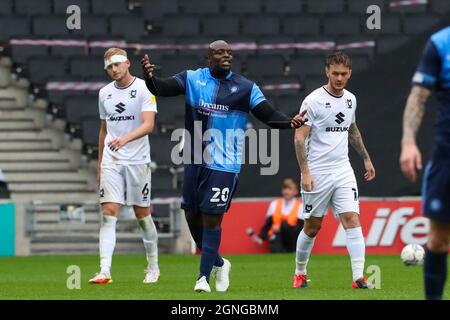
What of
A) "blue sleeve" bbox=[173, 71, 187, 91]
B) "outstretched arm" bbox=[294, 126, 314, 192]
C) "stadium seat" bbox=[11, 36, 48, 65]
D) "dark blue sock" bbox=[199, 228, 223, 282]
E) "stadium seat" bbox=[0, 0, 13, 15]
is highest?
"stadium seat" bbox=[0, 0, 13, 15]

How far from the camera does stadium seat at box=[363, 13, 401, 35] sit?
26406 millimetres

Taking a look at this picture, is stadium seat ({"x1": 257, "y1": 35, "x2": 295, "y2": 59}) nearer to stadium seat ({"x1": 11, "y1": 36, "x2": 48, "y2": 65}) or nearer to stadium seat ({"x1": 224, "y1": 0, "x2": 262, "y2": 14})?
stadium seat ({"x1": 224, "y1": 0, "x2": 262, "y2": 14})

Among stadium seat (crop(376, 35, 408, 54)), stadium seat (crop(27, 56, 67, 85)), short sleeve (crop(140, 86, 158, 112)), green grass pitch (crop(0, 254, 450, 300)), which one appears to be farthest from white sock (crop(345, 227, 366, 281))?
stadium seat (crop(376, 35, 408, 54))

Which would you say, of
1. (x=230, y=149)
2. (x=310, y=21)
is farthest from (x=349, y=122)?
(x=310, y=21)

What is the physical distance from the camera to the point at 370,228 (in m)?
21.2

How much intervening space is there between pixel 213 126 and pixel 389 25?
15.2 metres

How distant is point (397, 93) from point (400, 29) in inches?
130

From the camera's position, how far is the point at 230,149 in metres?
11.9

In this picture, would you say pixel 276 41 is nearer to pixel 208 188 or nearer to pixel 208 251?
pixel 208 188

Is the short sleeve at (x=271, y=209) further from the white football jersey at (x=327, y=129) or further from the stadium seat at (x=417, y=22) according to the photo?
the white football jersey at (x=327, y=129)

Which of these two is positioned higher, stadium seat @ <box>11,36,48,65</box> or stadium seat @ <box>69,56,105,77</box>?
stadium seat @ <box>11,36,48,65</box>

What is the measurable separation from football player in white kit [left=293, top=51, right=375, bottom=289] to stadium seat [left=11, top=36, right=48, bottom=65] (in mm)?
12782

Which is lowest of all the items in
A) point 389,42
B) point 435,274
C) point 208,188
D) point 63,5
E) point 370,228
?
point 370,228

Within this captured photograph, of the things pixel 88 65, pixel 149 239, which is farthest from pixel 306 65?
pixel 149 239
